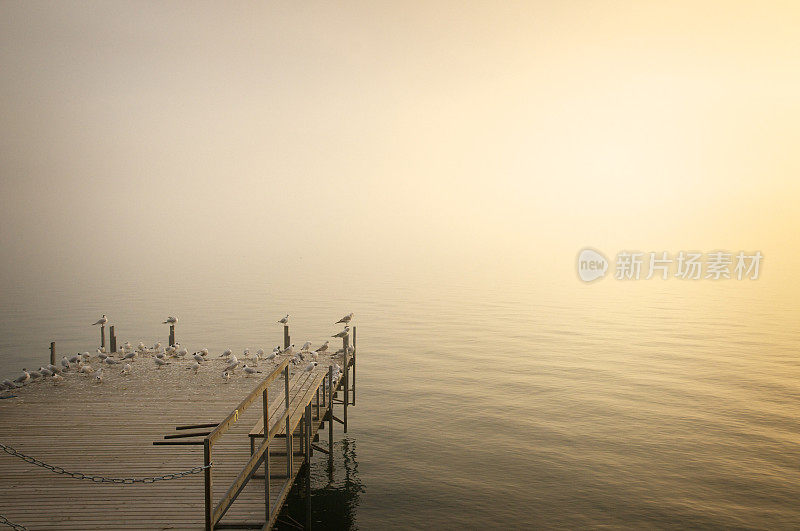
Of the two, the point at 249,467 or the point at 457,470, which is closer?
the point at 249,467

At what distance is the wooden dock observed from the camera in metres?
10.2

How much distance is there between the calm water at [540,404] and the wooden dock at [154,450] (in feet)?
15.7

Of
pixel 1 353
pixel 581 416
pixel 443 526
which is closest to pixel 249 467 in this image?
pixel 443 526

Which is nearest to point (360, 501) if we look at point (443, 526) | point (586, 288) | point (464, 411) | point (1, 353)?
point (443, 526)

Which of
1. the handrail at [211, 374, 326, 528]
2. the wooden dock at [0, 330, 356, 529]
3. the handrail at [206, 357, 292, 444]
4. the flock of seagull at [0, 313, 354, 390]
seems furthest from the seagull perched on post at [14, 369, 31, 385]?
the handrail at [206, 357, 292, 444]

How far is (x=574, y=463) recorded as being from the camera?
21.6m

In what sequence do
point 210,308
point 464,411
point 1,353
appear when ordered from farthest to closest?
point 210,308
point 1,353
point 464,411

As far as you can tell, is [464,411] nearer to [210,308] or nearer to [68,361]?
[68,361]

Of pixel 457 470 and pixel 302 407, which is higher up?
pixel 302 407

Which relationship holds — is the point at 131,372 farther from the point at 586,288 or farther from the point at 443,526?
the point at 586,288

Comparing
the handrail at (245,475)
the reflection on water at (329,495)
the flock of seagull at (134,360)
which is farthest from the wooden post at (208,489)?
the flock of seagull at (134,360)

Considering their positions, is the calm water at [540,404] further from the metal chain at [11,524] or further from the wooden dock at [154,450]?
the metal chain at [11,524]

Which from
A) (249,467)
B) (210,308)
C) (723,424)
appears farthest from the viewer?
(210,308)

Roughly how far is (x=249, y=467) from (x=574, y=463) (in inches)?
624
